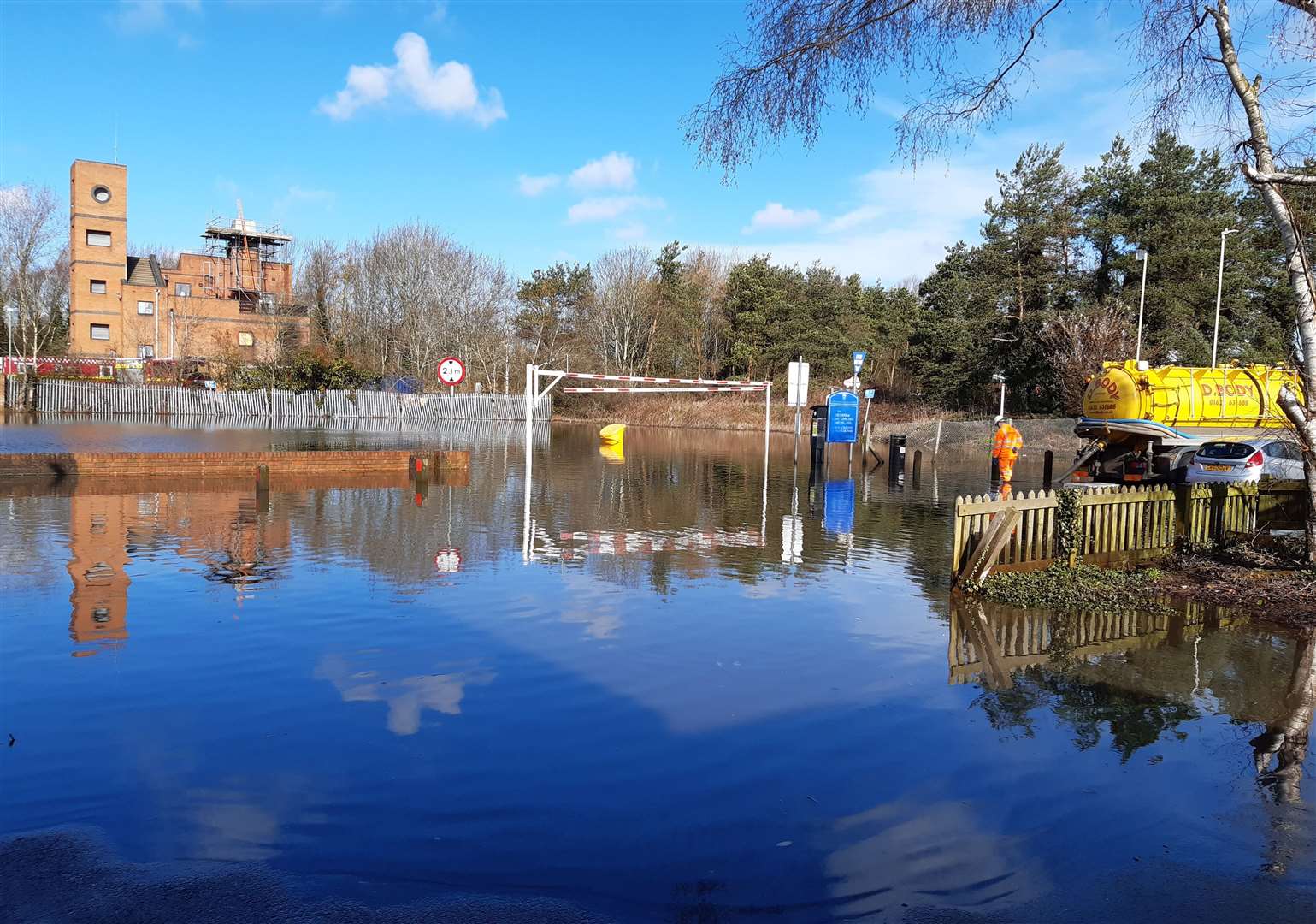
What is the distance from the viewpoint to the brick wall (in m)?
16.4

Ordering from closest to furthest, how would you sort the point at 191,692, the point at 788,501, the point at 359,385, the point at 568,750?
the point at 568,750, the point at 191,692, the point at 788,501, the point at 359,385

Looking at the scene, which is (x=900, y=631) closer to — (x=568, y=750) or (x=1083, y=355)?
(x=568, y=750)

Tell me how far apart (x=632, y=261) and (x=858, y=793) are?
2465 inches

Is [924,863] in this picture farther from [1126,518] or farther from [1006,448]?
[1006,448]

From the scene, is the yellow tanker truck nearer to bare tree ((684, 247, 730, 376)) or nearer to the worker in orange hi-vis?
the worker in orange hi-vis

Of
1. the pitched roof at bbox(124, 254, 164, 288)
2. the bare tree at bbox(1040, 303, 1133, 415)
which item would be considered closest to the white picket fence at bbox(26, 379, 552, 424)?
the pitched roof at bbox(124, 254, 164, 288)

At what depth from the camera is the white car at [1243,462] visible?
15828 millimetres

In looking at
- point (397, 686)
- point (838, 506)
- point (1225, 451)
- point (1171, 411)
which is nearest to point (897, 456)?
point (1171, 411)

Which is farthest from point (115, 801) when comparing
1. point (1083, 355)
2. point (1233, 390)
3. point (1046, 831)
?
point (1083, 355)

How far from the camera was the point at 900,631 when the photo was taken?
26.6 feet

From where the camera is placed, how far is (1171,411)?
17.7 meters

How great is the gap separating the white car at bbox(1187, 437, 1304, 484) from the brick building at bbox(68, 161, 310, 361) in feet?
176

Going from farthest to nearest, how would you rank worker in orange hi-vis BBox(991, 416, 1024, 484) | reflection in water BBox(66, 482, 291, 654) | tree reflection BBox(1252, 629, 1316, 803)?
worker in orange hi-vis BBox(991, 416, 1024, 484), reflection in water BBox(66, 482, 291, 654), tree reflection BBox(1252, 629, 1316, 803)

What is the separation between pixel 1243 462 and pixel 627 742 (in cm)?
1474
